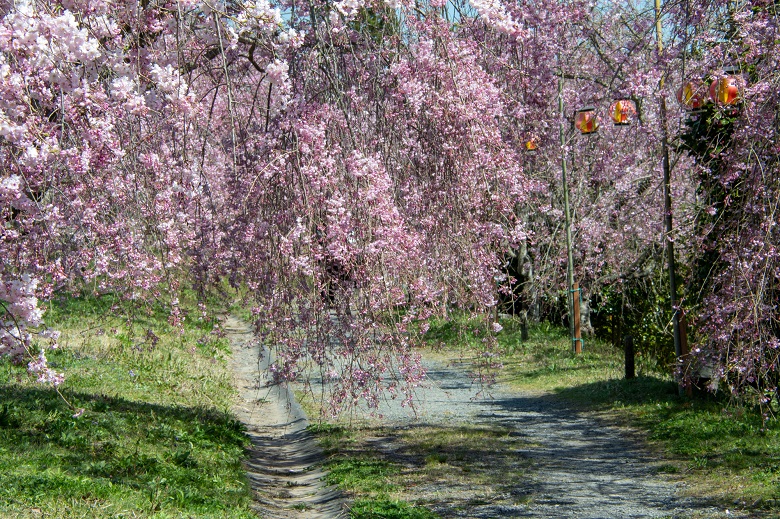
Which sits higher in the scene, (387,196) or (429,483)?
(387,196)

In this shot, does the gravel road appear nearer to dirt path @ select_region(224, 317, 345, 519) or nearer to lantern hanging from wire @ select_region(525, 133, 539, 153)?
dirt path @ select_region(224, 317, 345, 519)

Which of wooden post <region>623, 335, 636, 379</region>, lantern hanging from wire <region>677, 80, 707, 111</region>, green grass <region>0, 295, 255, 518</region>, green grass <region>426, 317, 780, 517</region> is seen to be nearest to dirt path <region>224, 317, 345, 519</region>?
green grass <region>0, 295, 255, 518</region>

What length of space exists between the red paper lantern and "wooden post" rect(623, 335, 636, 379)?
6.29m

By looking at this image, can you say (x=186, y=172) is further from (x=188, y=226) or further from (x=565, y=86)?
(x=565, y=86)

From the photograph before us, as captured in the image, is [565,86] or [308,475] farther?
[565,86]

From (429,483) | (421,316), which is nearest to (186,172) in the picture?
(421,316)

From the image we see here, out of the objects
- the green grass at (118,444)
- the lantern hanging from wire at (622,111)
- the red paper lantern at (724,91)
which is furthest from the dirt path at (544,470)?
the lantern hanging from wire at (622,111)

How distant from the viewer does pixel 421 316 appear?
7.23m

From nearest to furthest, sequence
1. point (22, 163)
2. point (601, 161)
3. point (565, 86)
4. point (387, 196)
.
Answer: point (22, 163) < point (387, 196) < point (565, 86) < point (601, 161)

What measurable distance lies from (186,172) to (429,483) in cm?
384

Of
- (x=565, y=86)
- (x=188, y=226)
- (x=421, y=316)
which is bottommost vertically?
(x=421, y=316)

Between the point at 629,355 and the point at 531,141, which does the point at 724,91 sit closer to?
the point at 531,141

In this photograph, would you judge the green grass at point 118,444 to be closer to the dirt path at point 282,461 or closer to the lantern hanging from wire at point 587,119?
the dirt path at point 282,461

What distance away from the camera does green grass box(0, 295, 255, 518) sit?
6.30 metres
